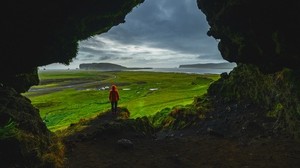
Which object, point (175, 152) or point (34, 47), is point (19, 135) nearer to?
point (34, 47)

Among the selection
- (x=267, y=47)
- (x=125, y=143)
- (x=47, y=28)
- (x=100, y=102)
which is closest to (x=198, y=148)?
(x=125, y=143)

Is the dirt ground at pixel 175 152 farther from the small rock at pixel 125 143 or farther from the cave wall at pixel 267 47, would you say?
the cave wall at pixel 267 47

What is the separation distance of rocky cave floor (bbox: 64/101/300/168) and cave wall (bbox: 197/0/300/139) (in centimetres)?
145

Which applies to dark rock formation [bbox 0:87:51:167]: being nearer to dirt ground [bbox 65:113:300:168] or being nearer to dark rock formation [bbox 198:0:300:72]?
dirt ground [bbox 65:113:300:168]

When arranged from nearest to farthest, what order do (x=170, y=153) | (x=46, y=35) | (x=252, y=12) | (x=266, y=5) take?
(x=266, y=5) → (x=252, y=12) → (x=46, y=35) → (x=170, y=153)

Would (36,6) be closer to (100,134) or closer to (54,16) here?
(54,16)

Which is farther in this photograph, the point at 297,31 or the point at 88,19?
the point at 88,19

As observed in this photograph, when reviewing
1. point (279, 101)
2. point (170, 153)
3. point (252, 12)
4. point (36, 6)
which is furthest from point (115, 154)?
point (279, 101)

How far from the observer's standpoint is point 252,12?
64.2 ft

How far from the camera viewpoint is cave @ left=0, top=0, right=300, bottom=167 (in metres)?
17.0

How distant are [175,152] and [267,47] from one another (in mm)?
8434

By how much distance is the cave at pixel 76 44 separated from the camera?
1704 centimetres

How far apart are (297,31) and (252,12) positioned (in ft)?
8.17

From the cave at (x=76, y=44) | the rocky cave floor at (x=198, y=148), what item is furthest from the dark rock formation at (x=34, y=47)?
the rocky cave floor at (x=198, y=148)
